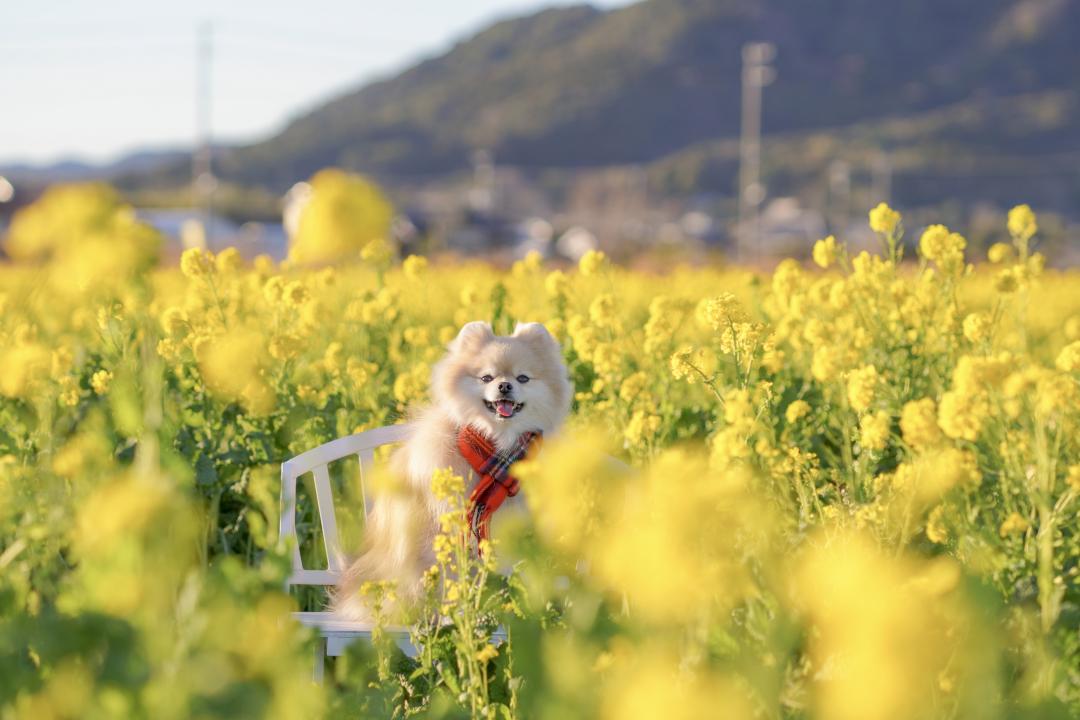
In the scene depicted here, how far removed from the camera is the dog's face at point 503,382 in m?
3.30

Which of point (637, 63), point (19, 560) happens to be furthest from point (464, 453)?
point (637, 63)

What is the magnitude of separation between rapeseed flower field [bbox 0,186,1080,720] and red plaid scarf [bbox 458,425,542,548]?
115 mm

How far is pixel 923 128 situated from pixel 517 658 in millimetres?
125571

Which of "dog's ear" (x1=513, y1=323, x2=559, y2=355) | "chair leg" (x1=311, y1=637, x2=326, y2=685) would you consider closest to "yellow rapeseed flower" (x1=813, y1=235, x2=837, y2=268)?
"dog's ear" (x1=513, y1=323, x2=559, y2=355)

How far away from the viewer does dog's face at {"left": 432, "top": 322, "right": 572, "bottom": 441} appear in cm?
330

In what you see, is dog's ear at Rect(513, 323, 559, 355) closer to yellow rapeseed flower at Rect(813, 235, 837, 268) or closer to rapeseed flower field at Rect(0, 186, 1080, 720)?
rapeseed flower field at Rect(0, 186, 1080, 720)

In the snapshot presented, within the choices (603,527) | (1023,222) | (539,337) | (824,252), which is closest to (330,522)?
(539,337)

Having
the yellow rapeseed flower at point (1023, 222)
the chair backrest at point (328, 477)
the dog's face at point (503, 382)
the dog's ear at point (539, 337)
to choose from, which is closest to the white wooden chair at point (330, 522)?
the chair backrest at point (328, 477)

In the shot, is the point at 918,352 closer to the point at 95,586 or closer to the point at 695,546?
the point at 695,546

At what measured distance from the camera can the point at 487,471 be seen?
125 inches

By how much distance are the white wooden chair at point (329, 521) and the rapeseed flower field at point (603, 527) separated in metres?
0.10

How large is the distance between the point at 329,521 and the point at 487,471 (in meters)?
0.57

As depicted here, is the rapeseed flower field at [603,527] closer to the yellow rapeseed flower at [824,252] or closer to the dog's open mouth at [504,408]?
the yellow rapeseed flower at [824,252]

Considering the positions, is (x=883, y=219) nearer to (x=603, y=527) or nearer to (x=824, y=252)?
(x=824, y=252)
